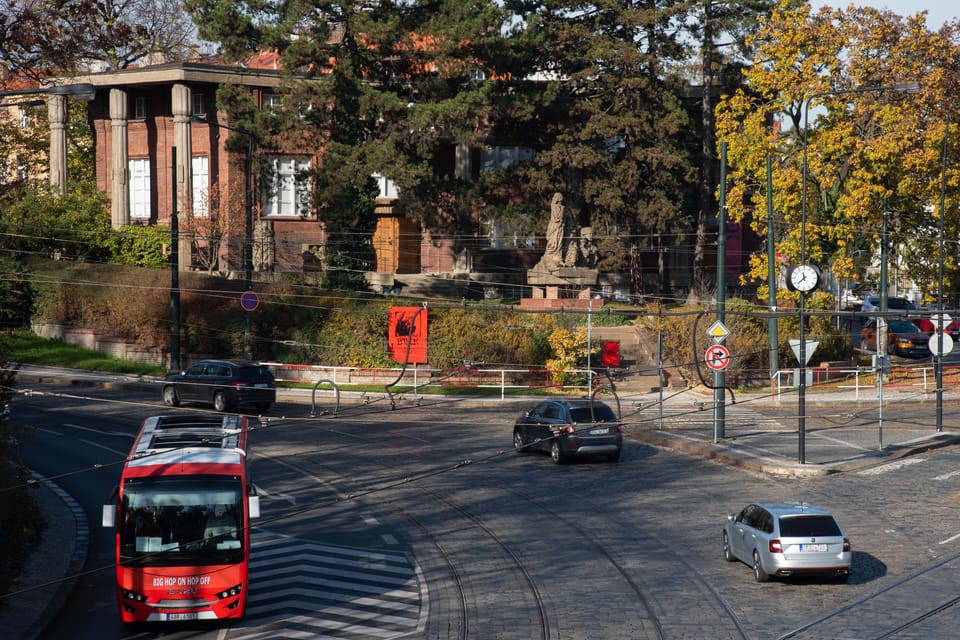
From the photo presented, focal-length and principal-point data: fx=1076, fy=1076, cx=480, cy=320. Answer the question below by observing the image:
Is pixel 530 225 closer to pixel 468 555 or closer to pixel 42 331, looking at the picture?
pixel 42 331

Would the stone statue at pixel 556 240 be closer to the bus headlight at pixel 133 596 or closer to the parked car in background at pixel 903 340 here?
the parked car in background at pixel 903 340

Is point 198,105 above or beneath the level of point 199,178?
above

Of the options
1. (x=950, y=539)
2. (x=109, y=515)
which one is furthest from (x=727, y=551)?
(x=109, y=515)

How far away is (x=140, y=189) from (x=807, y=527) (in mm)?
52228

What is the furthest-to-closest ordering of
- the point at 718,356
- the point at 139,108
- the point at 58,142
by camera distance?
the point at 139,108 < the point at 58,142 < the point at 718,356

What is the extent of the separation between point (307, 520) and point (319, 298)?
2471 centimetres

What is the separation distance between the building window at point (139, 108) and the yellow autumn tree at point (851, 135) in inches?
1298

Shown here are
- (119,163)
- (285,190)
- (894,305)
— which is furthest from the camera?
(894,305)

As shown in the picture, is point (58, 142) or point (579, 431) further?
point (58, 142)

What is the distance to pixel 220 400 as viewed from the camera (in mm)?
35312

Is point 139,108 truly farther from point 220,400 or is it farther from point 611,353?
point 611,353

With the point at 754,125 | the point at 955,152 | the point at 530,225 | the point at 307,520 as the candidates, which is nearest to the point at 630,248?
the point at 530,225

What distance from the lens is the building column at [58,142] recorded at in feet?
197

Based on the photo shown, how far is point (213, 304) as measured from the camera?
47688 mm
